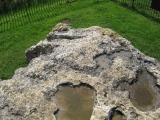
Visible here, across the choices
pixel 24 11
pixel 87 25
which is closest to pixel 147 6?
pixel 87 25

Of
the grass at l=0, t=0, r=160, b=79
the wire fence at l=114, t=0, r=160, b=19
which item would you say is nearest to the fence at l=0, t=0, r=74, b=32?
the grass at l=0, t=0, r=160, b=79

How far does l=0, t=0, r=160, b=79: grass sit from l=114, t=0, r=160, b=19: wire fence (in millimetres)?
787

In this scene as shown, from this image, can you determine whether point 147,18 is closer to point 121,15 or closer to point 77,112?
point 121,15

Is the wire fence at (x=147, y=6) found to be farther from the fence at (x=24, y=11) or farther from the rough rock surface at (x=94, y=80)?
the rough rock surface at (x=94, y=80)

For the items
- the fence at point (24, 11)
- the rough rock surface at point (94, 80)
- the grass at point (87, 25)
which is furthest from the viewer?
the fence at point (24, 11)

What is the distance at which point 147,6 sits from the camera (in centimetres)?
1634

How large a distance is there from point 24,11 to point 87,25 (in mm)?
4598

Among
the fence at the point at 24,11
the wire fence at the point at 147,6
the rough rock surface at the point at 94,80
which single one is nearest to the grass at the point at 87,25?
the fence at the point at 24,11

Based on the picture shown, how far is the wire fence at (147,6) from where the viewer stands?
603 inches

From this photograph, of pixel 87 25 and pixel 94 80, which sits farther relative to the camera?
pixel 87 25

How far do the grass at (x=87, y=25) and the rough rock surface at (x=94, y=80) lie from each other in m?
3.90

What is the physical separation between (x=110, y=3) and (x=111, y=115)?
1140 cm

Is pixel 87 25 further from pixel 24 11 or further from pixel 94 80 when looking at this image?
pixel 94 80

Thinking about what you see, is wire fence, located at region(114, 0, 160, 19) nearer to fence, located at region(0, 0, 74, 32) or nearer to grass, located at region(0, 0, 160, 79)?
grass, located at region(0, 0, 160, 79)
